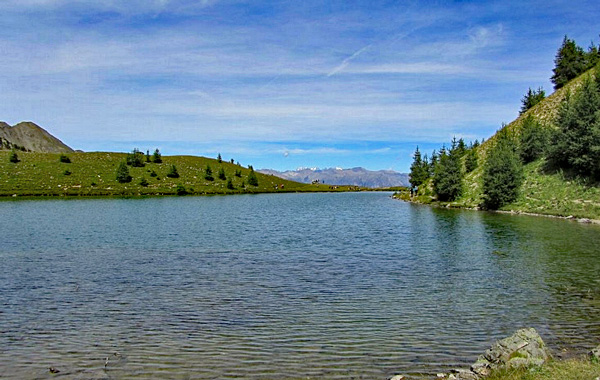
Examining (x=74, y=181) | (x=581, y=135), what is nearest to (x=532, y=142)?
(x=581, y=135)

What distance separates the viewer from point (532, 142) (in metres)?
98.2

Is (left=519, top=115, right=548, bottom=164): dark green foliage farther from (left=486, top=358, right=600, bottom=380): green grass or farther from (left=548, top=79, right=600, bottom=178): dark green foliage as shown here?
(left=486, top=358, right=600, bottom=380): green grass

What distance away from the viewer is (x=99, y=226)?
6019 cm

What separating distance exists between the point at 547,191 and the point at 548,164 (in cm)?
1075

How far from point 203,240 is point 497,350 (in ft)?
123

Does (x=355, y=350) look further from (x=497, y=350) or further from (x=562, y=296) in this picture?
(x=562, y=296)

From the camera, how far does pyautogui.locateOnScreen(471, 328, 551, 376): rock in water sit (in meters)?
13.3

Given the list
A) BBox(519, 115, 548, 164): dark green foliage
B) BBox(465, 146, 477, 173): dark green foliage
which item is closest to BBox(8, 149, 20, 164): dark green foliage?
BBox(465, 146, 477, 173): dark green foliage

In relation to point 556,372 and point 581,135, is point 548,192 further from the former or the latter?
point 556,372

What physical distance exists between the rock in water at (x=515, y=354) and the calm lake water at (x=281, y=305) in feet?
4.27

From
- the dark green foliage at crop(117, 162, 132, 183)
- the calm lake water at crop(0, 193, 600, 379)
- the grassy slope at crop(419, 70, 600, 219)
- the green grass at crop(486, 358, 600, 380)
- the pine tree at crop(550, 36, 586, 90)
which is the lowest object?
the calm lake water at crop(0, 193, 600, 379)

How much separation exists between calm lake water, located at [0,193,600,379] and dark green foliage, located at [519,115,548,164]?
60625 mm

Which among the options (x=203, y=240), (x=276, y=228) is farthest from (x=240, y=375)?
(x=276, y=228)

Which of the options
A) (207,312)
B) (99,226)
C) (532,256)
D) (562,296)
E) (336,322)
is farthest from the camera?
(99,226)
